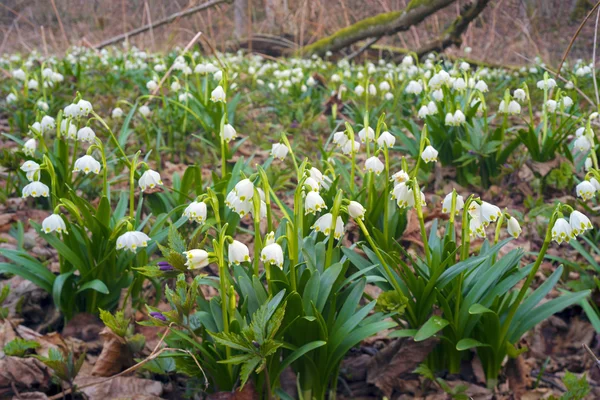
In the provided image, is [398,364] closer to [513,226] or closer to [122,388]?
[513,226]

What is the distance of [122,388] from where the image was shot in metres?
1.88

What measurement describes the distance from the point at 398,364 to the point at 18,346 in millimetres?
1275

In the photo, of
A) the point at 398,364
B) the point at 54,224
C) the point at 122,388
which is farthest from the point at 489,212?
the point at 54,224

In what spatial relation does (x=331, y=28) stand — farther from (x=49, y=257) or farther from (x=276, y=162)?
(x=49, y=257)

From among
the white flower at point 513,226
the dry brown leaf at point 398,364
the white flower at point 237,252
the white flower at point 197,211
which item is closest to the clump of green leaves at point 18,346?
the white flower at point 197,211

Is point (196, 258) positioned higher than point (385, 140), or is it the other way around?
point (385, 140)

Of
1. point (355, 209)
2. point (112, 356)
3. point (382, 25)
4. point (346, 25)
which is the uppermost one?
point (346, 25)

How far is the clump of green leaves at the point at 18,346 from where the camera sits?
1.91 m

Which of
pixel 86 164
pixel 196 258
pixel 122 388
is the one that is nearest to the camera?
pixel 196 258

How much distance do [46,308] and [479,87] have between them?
2727mm

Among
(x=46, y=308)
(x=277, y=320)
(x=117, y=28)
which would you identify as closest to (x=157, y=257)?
(x=46, y=308)

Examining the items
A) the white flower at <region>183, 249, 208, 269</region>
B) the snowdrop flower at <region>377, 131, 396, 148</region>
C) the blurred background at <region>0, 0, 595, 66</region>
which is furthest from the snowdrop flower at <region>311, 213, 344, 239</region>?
the blurred background at <region>0, 0, 595, 66</region>

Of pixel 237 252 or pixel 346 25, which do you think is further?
pixel 346 25

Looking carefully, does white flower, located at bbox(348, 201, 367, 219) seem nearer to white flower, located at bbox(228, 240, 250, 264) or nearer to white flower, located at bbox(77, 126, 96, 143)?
white flower, located at bbox(228, 240, 250, 264)
